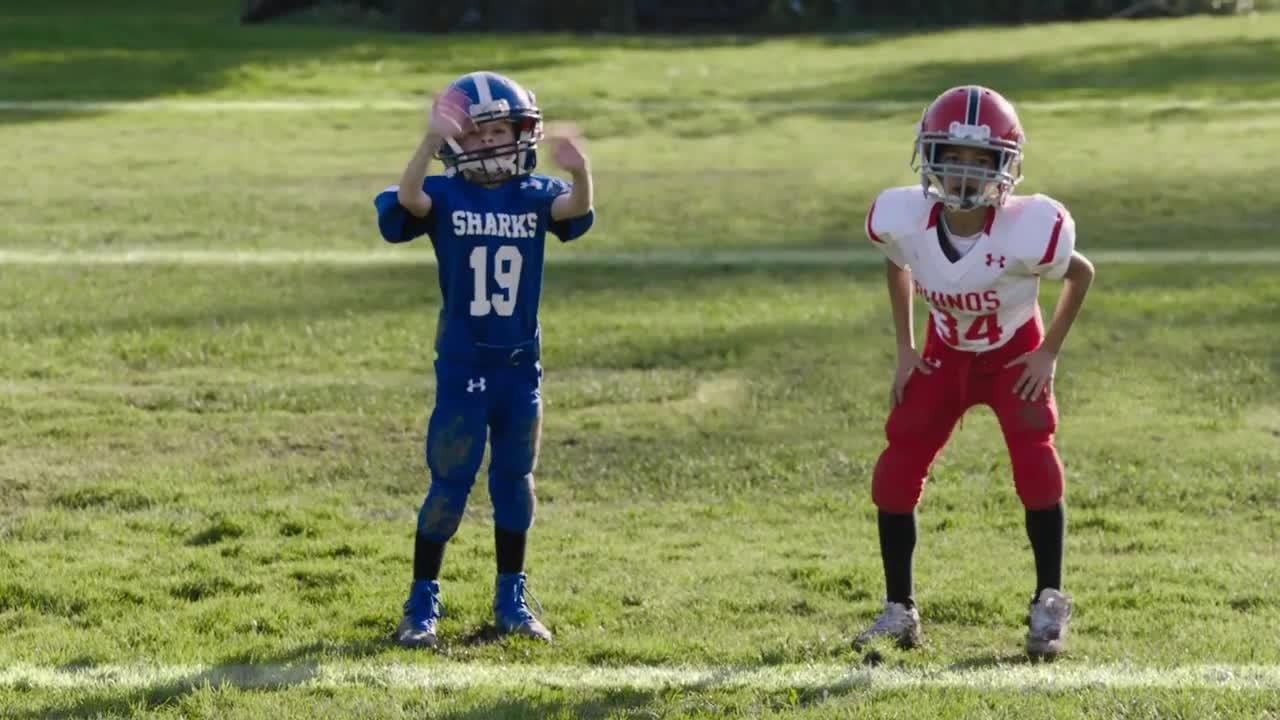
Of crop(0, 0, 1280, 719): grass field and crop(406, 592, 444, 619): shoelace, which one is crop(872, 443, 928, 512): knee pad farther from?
crop(406, 592, 444, 619): shoelace

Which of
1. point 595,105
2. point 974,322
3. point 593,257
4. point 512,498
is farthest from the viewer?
point 595,105

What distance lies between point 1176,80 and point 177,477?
1693 cm

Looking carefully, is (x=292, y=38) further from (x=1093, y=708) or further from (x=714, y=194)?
(x=1093, y=708)

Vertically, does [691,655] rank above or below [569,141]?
below

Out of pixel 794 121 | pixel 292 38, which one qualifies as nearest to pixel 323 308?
pixel 794 121

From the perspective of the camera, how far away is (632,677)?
525 centimetres

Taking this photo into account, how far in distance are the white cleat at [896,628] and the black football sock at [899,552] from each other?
37 millimetres

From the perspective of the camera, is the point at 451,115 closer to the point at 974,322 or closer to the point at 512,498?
the point at 512,498

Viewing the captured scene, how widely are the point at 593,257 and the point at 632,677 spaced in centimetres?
701

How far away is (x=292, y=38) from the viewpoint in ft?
86.7

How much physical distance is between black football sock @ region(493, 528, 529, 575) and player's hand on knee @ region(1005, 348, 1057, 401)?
56.6 inches

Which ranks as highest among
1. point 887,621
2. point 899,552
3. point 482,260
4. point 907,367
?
point 482,260

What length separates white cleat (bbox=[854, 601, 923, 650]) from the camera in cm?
547

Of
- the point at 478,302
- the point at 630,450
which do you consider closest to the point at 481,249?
the point at 478,302
